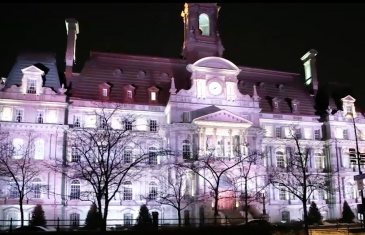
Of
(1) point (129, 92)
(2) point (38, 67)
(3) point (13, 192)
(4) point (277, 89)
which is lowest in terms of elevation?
(3) point (13, 192)

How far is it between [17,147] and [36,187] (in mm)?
5643

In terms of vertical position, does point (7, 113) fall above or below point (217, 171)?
above

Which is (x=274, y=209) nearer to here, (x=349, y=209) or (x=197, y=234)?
(x=349, y=209)

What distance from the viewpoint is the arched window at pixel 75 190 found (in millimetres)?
56275

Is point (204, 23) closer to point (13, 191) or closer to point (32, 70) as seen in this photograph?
point (32, 70)

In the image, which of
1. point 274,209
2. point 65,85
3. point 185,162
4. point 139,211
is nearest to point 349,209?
point 274,209

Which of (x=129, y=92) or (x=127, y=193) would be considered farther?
(x=129, y=92)

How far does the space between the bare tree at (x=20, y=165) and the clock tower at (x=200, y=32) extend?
28.0 meters

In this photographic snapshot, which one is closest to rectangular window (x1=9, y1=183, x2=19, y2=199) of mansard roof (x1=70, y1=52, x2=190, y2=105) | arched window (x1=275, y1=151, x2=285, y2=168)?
mansard roof (x1=70, y1=52, x2=190, y2=105)

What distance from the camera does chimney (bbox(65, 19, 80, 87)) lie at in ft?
209

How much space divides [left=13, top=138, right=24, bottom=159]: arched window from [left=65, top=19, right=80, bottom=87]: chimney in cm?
1098

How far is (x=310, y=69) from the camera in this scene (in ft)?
262

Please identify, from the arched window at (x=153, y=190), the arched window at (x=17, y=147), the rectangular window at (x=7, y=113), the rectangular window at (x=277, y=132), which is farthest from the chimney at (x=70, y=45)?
the rectangular window at (x=277, y=132)

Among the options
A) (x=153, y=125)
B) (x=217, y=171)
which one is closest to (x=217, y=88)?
(x=153, y=125)
